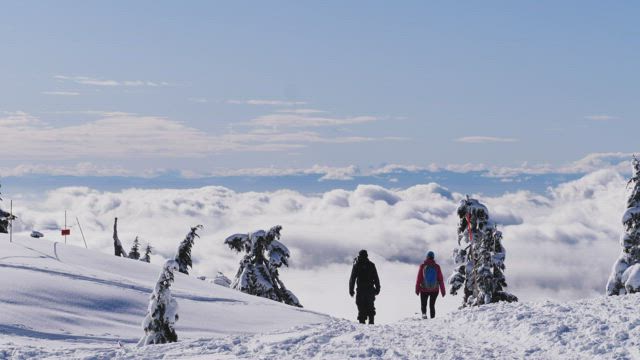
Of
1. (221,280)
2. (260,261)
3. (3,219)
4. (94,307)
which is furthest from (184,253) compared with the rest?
(94,307)

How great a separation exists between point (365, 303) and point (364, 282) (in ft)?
1.95

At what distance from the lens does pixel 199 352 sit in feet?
46.1

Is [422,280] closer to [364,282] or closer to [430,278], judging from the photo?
[430,278]

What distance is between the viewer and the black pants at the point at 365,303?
20469 mm

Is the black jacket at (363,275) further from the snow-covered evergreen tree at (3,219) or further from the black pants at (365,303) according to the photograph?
the snow-covered evergreen tree at (3,219)

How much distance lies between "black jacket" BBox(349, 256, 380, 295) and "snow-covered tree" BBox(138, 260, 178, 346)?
529cm

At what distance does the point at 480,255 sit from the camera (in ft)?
122

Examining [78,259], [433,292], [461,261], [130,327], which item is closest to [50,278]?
[130,327]

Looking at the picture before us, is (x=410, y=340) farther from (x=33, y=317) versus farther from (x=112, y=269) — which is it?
(x=112, y=269)

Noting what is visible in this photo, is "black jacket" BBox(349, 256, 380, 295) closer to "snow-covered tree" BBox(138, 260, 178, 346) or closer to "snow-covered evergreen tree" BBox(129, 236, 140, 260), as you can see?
"snow-covered tree" BBox(138, 260, 178, 346)

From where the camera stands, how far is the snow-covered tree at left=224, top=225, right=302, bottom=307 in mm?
36875

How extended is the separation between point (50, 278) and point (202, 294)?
5443 millimetres

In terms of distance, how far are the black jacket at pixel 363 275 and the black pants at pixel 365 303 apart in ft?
0.35

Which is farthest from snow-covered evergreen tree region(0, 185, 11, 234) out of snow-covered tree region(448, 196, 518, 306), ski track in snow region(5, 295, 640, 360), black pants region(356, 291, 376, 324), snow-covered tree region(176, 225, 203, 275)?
ski track in snow region(5, 295, 640, 360)
